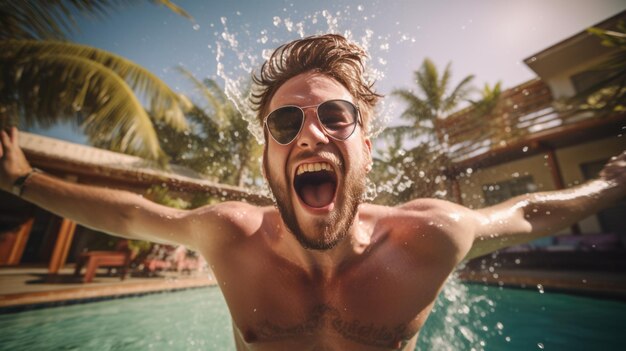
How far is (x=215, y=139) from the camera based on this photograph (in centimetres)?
1689

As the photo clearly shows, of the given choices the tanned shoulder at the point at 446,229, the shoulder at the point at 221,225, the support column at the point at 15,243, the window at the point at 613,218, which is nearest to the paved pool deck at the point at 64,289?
the support column at the point at 15,243

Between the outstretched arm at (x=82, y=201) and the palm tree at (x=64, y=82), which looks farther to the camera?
the palm tree at (x=64, y=82)

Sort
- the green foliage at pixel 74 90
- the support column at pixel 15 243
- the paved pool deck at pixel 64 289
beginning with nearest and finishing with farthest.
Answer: the paved pool deck at pixel 64 289 → the green foliage at pixel 74 90 → the support column at pixel 15 243

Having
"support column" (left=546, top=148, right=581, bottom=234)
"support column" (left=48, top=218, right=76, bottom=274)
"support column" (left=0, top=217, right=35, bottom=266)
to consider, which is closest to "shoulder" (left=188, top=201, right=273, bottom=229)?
"support column" (left=48, top=218, right=76, bottom=274)

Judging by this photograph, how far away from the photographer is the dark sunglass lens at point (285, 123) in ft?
6.41

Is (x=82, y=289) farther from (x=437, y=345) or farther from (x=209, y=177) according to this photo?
(x=209, y=177)

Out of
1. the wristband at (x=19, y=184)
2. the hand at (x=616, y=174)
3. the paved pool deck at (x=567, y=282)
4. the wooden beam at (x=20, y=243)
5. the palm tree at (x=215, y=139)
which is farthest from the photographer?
the palm tree at (x=215, y=139)

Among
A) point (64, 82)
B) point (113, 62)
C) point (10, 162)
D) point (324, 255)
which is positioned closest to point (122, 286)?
point (64, 82)

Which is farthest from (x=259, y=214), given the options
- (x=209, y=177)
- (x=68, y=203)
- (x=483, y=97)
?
(x=209, y=177)

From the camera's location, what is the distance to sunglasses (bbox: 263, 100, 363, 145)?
6.38ft

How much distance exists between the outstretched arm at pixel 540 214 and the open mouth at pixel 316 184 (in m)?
1.19

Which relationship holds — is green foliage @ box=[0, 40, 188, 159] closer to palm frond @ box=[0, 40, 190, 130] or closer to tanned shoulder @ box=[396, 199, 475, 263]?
palm frond @ box=[0, 40, 190, 130]

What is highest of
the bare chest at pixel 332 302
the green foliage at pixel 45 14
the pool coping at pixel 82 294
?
the green foliage at pixel 45 14

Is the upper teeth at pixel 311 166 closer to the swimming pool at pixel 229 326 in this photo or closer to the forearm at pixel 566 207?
the forearm at pixel 566 207
